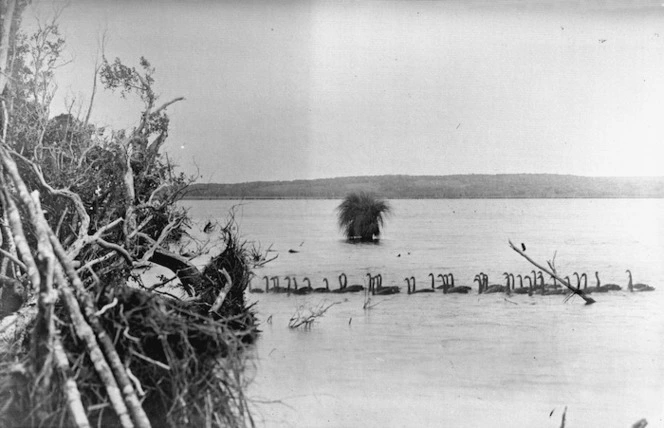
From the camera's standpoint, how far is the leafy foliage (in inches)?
364

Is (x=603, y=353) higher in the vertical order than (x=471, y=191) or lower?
lower

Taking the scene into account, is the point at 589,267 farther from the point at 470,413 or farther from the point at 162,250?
the point at 162,250

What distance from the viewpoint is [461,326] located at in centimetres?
888

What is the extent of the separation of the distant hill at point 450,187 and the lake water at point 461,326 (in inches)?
8.8

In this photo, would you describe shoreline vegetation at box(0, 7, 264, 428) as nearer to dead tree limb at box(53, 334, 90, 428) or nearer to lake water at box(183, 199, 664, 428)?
dead tree limb at box(53, 334, 90, 428)

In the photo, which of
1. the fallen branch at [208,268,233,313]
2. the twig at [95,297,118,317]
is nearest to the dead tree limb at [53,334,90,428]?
the twig at [95,297,118,317]

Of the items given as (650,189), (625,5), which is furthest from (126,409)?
(650,189)

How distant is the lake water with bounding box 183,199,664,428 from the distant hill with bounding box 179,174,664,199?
0.22m

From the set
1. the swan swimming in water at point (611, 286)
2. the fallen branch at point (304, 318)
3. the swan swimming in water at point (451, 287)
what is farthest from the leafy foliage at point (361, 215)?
the swan swimming in water at point (611, 286)

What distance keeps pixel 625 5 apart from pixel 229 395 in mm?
5163

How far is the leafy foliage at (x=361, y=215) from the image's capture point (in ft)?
30.3

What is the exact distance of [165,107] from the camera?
23.6 ft

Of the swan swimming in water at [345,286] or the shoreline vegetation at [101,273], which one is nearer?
the shoreline vegetation at [101,273]

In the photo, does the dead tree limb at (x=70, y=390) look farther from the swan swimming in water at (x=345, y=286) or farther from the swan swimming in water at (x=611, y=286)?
the swan swimming in water at (x=611, y=286)
